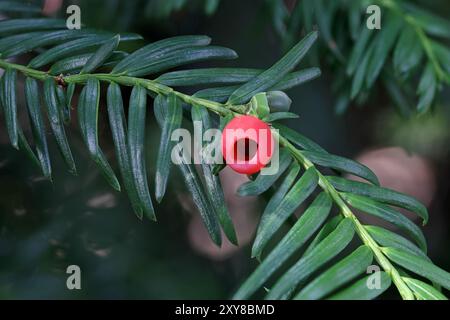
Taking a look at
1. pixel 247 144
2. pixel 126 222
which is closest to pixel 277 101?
pixel 247 144

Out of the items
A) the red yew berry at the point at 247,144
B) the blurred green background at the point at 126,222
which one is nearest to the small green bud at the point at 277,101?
the red yew berry at the point at 247,144

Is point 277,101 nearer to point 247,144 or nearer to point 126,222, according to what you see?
point 247,144

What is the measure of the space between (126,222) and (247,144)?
2.05 feet

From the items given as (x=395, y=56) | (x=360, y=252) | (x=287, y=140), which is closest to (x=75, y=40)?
(x=287, y=140)

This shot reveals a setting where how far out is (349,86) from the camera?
42.8 inches

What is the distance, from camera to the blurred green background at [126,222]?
3.26 feet

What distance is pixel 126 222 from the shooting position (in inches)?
42.8

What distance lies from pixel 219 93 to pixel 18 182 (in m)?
0.52

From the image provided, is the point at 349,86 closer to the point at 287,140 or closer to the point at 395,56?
the point at 395,56

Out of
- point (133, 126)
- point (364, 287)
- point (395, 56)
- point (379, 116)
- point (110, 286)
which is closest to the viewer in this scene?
point (364, 287)

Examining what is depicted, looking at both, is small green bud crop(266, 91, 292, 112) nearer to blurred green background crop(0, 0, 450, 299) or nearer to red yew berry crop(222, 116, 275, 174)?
red yew berry crop(222, 116, 275, 174)

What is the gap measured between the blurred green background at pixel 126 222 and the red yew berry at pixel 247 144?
55 cm

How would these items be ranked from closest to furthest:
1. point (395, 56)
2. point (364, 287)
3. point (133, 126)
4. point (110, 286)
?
point (364, 287), point (133, 126), point (395, 56), point (110, 286)

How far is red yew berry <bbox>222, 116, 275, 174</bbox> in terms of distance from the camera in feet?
1.59
